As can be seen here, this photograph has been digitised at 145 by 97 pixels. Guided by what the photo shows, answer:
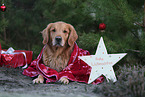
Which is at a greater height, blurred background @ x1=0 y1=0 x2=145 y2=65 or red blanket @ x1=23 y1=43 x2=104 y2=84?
blurred background @ x1=0 y1=0 x2=145 y2=65

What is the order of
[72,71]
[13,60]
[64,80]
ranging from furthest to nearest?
[13,60] < [72,71] < [64,80]

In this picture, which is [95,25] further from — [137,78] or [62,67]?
[137,78]

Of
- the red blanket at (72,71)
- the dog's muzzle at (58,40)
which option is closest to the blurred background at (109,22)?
the red blanket at (72,71)

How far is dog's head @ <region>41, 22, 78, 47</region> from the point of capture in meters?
2.56

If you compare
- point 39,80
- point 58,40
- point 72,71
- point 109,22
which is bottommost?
point 39,80

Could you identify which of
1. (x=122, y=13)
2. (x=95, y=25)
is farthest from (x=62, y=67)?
(x=95, y=25)

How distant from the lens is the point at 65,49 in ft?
8.90

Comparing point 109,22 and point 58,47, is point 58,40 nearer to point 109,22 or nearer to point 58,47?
point 58,47

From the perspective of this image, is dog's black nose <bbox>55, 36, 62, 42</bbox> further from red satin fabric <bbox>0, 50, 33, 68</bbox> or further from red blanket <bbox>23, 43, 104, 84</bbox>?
red satin fabric <bbox>0, 50, 33, 68</bbox>

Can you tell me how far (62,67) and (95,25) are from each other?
176 centimetres

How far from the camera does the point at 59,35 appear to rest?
2.56 metres

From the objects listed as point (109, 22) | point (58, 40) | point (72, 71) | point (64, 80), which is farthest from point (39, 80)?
point (109, 22)

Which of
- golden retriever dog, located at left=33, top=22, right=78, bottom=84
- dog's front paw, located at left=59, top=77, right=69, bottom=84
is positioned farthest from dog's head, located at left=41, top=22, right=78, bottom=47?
dog's front paw, located at left=59, top=77, right=69, bottom=84

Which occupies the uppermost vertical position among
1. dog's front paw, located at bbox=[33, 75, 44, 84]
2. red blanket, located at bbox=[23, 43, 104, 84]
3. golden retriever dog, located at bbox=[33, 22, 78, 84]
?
golden retriever dog, located at bbox=[33, 22, 78, 84]
